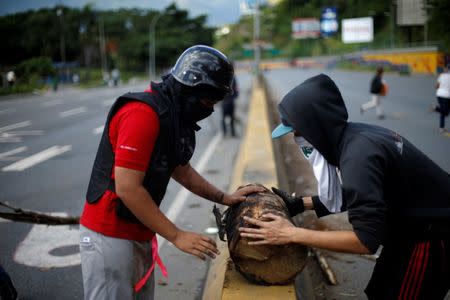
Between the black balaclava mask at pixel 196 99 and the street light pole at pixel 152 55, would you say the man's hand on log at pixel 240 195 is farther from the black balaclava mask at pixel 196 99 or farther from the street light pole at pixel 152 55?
the street light pole at pixel 152 55

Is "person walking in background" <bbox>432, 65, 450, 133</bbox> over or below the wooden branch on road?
over

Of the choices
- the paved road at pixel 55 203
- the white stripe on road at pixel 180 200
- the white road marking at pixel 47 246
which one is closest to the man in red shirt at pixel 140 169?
the paved road at pixel 55 203

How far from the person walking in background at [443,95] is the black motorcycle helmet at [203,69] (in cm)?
151

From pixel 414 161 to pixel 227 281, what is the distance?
1.45 m

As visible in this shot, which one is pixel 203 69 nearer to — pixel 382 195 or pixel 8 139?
pixel 382 195

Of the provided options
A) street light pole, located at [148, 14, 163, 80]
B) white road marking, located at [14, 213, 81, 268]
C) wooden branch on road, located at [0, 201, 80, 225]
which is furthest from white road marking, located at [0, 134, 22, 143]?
street light pole, located at [148, 14, 163, 80]

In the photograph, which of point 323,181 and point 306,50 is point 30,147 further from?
point 306,50

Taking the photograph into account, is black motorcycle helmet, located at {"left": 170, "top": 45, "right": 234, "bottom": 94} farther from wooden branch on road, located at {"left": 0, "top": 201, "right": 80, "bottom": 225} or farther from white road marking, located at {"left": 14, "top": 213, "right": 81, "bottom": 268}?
white road marking, located at {"left": 14, "top": 213, "right": 81, "bottom": 268}

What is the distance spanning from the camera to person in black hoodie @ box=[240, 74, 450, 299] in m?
1.98

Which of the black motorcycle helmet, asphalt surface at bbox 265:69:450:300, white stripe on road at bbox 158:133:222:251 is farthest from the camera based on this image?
white stripe on road at bbox 158:133:222:251

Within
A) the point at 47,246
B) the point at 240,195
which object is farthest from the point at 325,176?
the point at 47,246

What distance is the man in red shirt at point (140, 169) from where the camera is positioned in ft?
6.56

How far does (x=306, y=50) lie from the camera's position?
51.0 feet

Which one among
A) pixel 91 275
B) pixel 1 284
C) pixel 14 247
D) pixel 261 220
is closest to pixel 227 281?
pixel 261 220
